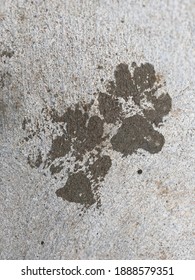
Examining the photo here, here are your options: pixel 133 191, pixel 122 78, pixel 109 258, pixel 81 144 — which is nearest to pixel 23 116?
pixel 81 144

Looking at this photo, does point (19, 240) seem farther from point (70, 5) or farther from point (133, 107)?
point (70, 5)

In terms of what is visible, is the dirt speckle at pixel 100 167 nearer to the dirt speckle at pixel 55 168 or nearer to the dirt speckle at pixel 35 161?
the dirt speckle at pixel 55 168

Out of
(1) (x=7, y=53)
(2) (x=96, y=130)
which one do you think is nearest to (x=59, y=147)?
(2) (x=96, y=130)

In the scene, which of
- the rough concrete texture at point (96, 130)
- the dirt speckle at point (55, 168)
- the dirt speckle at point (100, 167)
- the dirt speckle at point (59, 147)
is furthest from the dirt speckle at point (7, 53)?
the dirt speckle at point (100, 167)

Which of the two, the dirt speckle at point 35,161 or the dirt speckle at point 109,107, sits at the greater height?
the dirt speckle at point 109,107

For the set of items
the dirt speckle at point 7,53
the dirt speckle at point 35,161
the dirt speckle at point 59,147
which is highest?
the dirt speckle at point 7,53

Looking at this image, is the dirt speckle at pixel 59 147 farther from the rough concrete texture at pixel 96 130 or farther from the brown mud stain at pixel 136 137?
the brown mud stain at pixel 136 137

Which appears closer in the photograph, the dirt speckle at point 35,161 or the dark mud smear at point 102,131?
the dark mud smear at point 102,131
